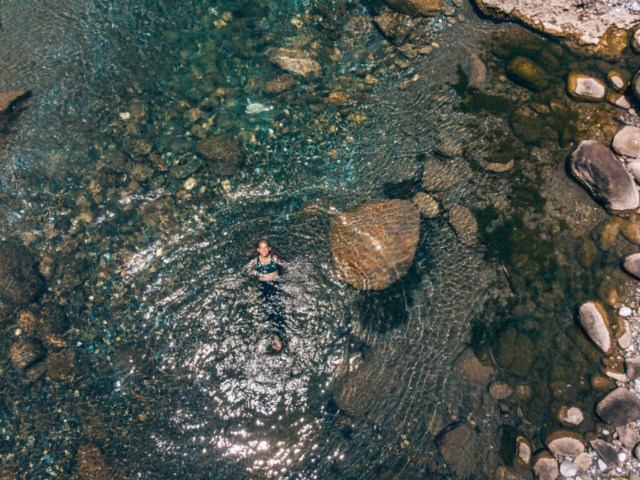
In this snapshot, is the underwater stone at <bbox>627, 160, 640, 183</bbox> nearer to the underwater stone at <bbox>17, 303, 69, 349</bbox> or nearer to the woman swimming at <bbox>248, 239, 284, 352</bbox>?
the woman swimming at <bbox>248, 239, 284, 352</bbox>

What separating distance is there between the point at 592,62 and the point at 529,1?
198cm

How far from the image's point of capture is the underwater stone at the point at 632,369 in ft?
18.9

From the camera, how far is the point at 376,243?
272 inches

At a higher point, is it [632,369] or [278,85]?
[278,85]

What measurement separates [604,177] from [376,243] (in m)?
4.50

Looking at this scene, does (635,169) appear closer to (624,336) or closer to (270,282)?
(624,336)

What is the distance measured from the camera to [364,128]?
787cm

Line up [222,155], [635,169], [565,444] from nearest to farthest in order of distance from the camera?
1. [565,444]
2. [635,169]
3. [222,155]

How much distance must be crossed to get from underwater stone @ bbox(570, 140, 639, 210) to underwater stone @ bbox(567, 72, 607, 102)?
1.12m

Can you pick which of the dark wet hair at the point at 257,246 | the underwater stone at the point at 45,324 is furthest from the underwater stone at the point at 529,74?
the underwater stone at the point at 45,324

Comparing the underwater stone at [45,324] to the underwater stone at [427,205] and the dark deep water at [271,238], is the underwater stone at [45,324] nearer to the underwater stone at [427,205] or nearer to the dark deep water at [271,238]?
the dark deep water at [271,238]

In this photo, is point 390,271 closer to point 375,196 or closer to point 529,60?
point 375,196

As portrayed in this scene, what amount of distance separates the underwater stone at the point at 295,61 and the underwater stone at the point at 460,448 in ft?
27.8

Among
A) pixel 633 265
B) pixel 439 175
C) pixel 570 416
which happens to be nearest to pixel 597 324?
pixel 633 265
